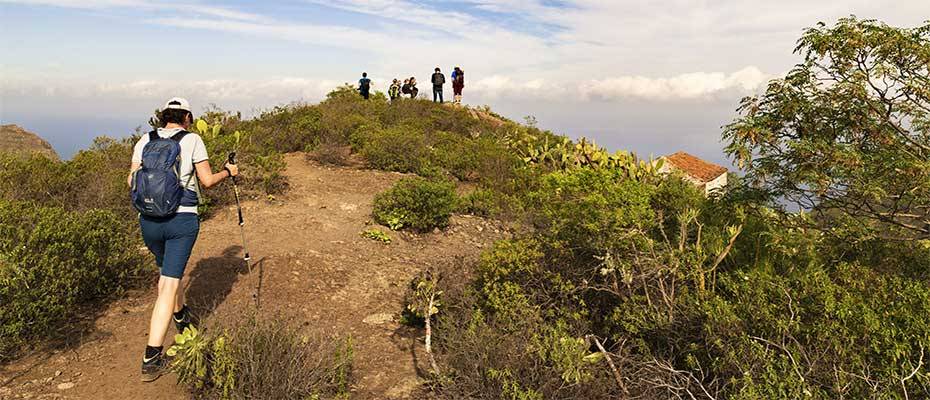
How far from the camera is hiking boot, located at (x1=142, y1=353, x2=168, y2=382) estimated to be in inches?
149

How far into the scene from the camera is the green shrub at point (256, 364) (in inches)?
133

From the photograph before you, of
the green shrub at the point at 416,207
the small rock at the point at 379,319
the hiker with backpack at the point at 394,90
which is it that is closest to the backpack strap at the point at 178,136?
the small rock at the point at 379,319

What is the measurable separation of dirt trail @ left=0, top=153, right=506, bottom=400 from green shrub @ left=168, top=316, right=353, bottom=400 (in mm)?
272

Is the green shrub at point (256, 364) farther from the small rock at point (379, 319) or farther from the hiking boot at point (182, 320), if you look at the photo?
the small rock at point (379, 319)

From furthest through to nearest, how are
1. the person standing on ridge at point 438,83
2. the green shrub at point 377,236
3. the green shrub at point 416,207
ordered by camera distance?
the person standing on ridge at point 438,83, the green shrub at point 416,207, the green shrub at point 377,236

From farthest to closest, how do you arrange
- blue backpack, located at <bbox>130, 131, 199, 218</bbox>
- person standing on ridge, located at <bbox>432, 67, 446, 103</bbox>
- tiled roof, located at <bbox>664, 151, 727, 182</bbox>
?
person standing on ridge, located at <bbox>432, 67, 446, 103</bbox> → tiled roof, located at <bbox>664, 151, 727, 182</bbox> → blue backpack, located at <bbox>130, 131, 199, 218</bbox>

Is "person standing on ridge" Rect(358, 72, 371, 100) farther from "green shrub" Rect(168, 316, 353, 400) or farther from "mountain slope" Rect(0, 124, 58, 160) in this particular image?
"green shrub" Rect(168, 316, 353, 400)

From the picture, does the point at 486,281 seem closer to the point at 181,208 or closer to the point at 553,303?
the point at 553,303

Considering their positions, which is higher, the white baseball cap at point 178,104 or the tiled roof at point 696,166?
the white baseball cap at point 178,104

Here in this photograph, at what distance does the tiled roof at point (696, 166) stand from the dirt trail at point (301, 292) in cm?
1101

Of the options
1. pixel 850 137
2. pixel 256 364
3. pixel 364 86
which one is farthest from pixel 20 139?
pixel 850 137

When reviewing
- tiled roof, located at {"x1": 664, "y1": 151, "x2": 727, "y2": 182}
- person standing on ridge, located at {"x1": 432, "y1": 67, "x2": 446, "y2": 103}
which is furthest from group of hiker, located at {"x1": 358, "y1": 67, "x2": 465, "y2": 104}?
tiled roof, located at {"x1": 664, "y1": 151, "x2": 727, "y2": 182}

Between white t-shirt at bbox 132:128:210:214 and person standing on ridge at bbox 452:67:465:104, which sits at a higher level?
person standing on ridge at bbox 452:67:465:104

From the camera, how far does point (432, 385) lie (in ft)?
13.2
